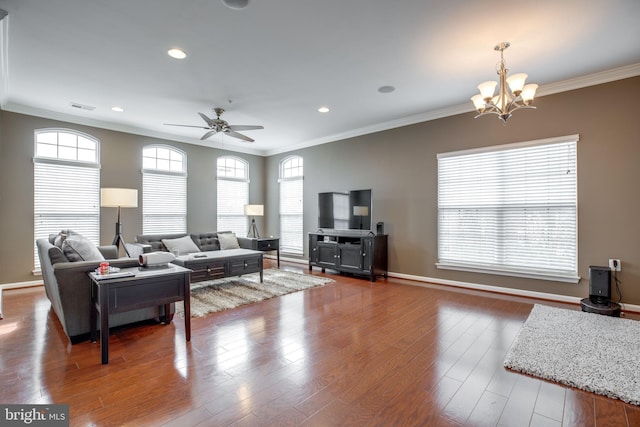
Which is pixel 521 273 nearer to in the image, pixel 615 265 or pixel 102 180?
pixel 615 265

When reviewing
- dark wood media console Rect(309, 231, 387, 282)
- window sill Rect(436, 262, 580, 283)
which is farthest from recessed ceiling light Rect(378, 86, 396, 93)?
window sill Rect(436, 262, 580, 283)

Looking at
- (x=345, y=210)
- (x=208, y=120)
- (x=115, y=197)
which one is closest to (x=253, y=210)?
(x=345, y=210)

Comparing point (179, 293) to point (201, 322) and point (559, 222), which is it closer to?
point (201, 322)

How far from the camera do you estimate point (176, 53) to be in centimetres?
335

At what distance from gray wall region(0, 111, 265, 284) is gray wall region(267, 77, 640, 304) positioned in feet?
9.07

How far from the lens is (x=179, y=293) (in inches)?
113

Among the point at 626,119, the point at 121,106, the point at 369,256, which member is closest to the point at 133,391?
the point at 369,256

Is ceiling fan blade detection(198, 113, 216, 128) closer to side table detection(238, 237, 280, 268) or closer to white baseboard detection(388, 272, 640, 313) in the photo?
side table detection(238, 237, 280, 268)

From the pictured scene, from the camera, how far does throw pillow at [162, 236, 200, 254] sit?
17.5ft

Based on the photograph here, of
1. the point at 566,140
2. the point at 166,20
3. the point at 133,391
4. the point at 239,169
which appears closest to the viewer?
the point at 133,391

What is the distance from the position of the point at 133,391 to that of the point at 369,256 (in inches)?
163

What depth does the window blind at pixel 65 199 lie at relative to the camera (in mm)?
5152

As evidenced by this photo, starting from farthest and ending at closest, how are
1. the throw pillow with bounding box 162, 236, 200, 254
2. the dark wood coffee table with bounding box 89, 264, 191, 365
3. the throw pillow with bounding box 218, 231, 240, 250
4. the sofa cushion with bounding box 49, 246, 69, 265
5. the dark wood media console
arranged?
1. the throw pillow with bounding box 218, 231, 240, 250
2. the dark wood media console
3. the throw pillow with bounding box 162, 236, 200, 254
4. the sofa cushion with bounding box 49, 246, 69, 265
5. the dark wood coffee table with bounding box 89, 264, 191, 365

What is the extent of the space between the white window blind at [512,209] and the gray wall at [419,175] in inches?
4.8
